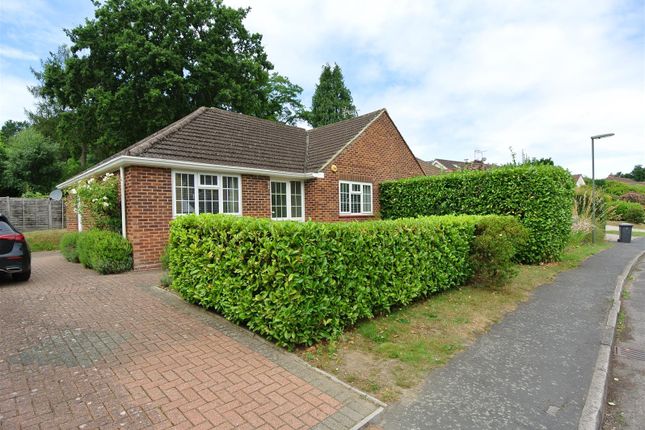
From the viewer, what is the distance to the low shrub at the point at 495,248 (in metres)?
6.71

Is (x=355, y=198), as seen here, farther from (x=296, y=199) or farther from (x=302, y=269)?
(x=302, y=269)

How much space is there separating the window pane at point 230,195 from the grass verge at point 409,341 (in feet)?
21.5

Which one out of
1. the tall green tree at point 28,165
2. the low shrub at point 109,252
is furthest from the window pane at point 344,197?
the tall green tree at point 28,165

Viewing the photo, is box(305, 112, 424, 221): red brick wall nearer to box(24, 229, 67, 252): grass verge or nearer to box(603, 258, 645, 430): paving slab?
box(603, 258, 645, 430): paving slab

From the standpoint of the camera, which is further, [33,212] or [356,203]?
[33,212]

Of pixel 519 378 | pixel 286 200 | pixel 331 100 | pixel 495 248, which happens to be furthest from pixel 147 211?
pixel 331 100

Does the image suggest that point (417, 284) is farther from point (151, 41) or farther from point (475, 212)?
point (151, 41)

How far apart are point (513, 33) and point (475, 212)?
5148 mm

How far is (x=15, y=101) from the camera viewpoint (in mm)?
33500

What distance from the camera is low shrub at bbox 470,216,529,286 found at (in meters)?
6.71

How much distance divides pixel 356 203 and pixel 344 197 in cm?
73

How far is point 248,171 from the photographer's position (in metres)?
10.4

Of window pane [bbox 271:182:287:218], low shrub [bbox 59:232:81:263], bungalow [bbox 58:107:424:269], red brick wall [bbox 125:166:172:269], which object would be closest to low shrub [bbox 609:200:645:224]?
bungalow [bbox 58:107:424:269]

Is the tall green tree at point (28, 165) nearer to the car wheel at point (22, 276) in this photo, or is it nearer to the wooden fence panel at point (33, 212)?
the wooden fence panel at point (33, 212)
